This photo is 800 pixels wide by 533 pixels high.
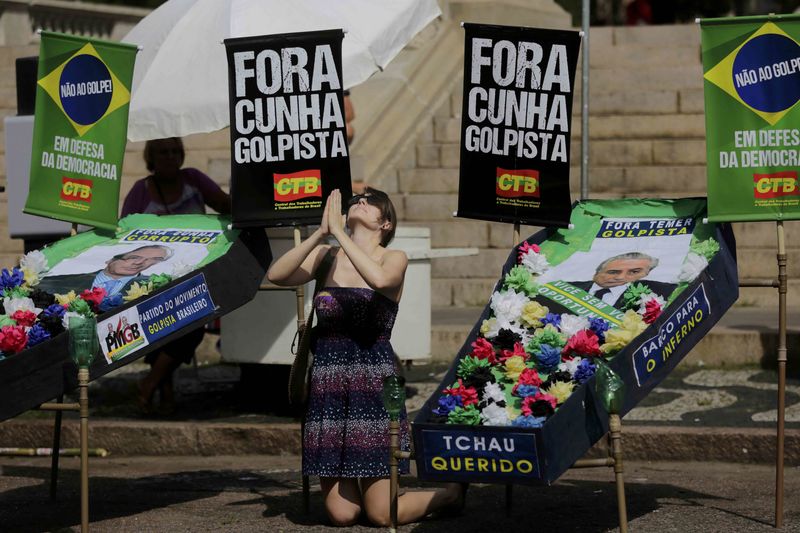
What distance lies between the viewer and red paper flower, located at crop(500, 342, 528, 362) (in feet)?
24.1

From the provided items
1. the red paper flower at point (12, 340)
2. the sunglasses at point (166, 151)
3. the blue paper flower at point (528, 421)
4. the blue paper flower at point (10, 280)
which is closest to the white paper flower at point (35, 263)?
the blue paper flower at point (10, 280)

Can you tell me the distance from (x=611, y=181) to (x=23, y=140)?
6.50 metres

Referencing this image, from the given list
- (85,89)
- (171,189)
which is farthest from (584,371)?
(171,189)

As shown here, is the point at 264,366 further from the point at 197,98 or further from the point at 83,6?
the point at 83,6

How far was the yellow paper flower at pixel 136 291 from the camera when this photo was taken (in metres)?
7.79

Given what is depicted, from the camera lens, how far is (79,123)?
8.52 m

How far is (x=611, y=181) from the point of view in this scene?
623 inches

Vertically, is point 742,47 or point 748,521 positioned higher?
point 742,47

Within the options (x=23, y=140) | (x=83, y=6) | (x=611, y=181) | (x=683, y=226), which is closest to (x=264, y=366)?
(x=23, y=140)

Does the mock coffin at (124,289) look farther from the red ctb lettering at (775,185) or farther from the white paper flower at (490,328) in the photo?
the red ctb lettering at (775,185)

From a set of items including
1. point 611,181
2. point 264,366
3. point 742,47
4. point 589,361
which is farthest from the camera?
point 611,181

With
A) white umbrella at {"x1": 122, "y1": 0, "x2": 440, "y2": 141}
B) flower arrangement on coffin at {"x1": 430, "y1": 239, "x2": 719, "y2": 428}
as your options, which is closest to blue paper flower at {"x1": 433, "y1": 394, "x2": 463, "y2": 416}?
flower arrangement on coffin at {"x1": 430, "y1": 239, "x2": 719, "y2": 428}

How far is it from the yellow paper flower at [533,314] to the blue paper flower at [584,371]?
0.50m

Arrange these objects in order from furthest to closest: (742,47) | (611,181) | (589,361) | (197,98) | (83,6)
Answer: (83,6), (611,181), (197,98), (742,47), (589,361)
